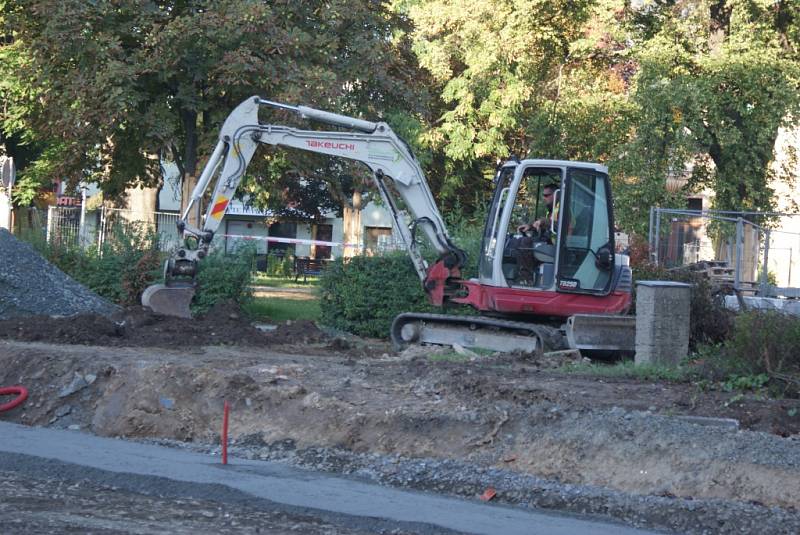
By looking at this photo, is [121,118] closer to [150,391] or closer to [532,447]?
[150,391]

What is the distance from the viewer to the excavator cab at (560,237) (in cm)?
1648

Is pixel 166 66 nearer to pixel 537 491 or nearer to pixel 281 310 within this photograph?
pixel 281 310

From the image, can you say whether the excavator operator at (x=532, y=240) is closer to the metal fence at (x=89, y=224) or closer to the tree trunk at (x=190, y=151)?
the metal fence at (x=89, y=224)

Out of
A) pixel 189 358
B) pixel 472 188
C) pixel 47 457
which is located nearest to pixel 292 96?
pixel 189 358

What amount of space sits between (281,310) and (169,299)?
6557 millimetres

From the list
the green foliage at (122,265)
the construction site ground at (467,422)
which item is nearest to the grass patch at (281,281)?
the green foliage at (122,265)

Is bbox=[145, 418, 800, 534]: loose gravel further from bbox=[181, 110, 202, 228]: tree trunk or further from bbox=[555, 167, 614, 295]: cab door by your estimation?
bbox=[181, 110, 202, 228]: tree trunk

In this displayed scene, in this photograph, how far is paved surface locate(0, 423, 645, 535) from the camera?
26.1 ft

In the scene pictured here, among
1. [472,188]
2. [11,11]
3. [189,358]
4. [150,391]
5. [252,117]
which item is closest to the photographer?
[150,391]

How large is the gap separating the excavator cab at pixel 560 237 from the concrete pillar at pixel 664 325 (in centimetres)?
211

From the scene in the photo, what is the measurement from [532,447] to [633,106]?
22.2 metres

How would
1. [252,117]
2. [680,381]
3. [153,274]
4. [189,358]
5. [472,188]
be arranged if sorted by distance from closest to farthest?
[680,381]
[189,358]
[252,117]
[153,274]
[472,188]

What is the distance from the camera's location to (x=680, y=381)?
12.9m

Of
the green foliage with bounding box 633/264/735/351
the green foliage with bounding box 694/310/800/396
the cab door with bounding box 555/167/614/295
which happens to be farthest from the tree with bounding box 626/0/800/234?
the green foliage with bounding box 694/310/800/396
